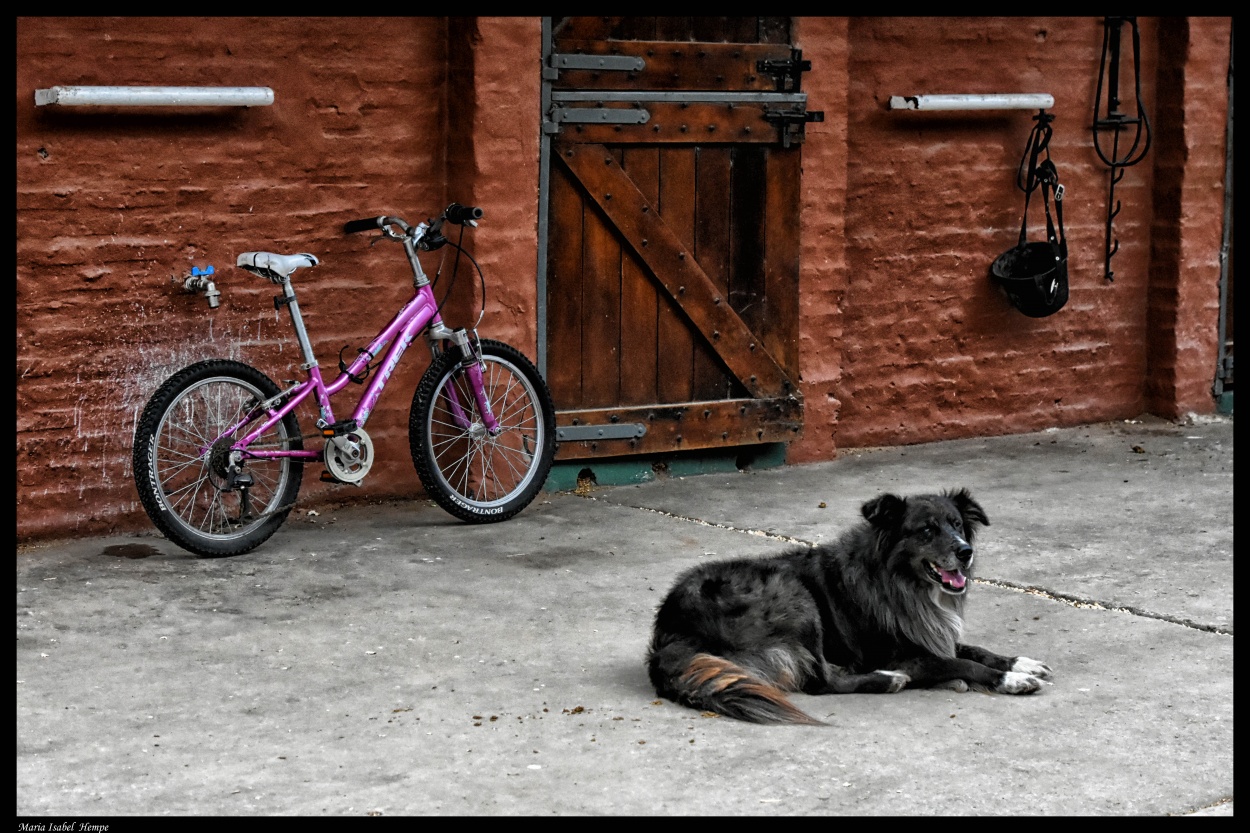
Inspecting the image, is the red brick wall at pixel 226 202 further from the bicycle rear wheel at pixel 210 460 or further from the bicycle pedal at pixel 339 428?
the bicycle pedal at pixel 339 428

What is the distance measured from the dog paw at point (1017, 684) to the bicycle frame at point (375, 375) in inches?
120

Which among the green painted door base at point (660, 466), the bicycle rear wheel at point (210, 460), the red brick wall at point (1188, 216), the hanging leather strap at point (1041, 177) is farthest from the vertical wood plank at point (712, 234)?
the red brick wall at point (1188, 216)

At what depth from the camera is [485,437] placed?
7.79 meters

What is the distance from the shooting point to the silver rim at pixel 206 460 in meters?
7.04

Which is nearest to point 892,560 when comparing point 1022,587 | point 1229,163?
point 1022,587

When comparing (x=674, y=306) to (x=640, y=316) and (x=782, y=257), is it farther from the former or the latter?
(x=782, y=257)

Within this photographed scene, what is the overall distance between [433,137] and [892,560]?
3.51m

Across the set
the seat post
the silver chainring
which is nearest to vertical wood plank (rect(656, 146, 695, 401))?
the silver chainring

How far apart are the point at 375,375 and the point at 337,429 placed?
37 centimetres

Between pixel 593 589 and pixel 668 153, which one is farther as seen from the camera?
pixel 668 153

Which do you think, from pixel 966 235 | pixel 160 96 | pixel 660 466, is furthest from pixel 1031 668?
pixel 966 235

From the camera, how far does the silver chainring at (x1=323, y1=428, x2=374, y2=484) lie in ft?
23.9

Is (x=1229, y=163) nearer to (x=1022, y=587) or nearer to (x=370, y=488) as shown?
(x=1022, y=587)

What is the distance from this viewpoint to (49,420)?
7.14 m
